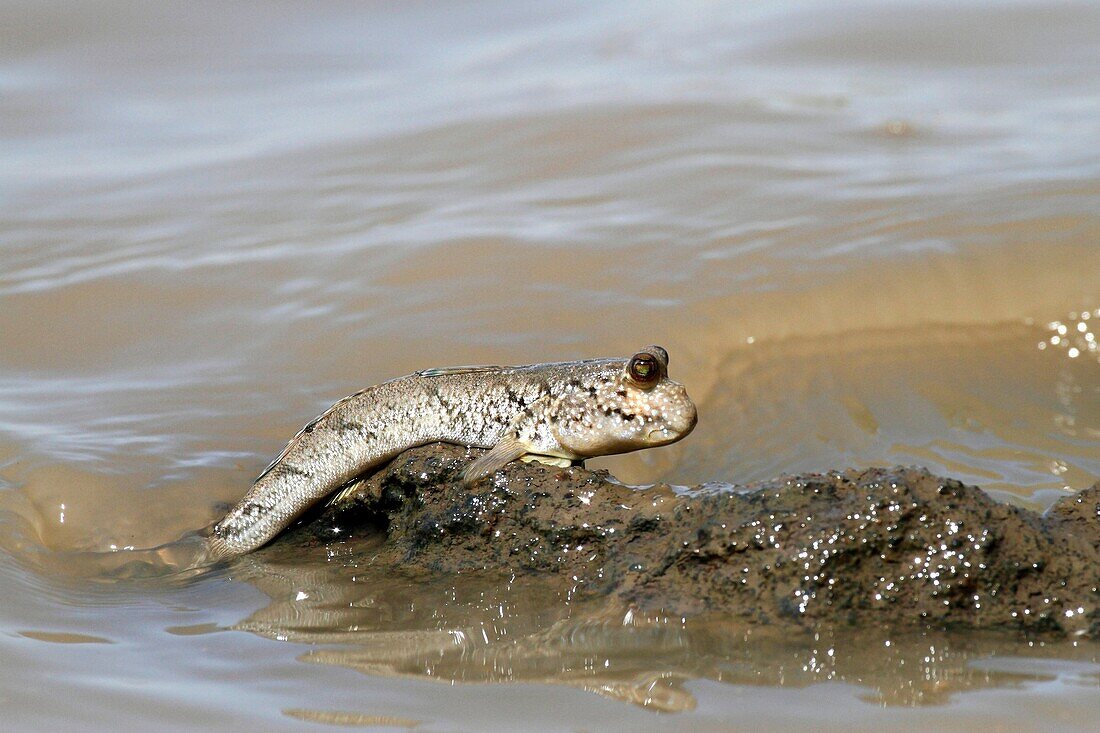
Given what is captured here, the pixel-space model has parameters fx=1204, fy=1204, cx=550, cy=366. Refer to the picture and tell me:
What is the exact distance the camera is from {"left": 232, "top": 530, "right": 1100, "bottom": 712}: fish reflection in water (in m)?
3.15

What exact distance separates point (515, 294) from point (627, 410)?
319 cm

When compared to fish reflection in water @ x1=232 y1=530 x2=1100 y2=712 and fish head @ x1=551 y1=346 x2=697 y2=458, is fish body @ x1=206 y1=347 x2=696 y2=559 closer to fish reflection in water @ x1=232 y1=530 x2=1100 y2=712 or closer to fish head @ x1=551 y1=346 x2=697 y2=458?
fish head @ x1=551 y1=346 x2=697 y2=458

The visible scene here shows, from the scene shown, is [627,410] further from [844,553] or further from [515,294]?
[515,294]

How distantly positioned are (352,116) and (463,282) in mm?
3170

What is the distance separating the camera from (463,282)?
24.4 feet

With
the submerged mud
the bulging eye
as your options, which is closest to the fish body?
the bulging eye

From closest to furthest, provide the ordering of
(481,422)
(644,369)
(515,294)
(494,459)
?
(494,459), (644,369), (481,422), (515,294)

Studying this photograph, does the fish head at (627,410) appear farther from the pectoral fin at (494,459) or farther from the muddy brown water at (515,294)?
the muddy brown water at (515,294)

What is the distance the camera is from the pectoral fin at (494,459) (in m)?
3.91

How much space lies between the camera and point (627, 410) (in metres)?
4.18

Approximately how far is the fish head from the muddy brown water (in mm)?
709

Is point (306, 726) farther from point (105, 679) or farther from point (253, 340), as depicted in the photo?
point (253, 340)

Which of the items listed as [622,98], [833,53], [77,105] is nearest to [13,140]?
[77,105]

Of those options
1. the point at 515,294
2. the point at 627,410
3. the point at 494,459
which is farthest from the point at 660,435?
the point at 515,294
